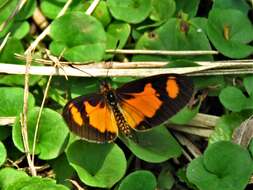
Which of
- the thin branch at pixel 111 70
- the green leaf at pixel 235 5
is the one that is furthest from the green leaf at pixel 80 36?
the green leaf at pixel 235 5

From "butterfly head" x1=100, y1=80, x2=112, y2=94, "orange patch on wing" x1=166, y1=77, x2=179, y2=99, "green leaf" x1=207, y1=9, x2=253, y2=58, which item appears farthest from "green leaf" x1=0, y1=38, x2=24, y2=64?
"green leaf" x1=207, y1=9, x2=253, y2=58

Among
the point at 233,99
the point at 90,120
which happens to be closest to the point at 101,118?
the point at 90,120

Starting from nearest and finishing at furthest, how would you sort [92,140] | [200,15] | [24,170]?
[92,140] < [24,170] < [200,15]

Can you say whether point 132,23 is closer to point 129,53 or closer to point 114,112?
point 129,53

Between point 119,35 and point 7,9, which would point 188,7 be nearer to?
point 119,35

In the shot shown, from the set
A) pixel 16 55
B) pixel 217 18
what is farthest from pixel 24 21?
pixel 217 18

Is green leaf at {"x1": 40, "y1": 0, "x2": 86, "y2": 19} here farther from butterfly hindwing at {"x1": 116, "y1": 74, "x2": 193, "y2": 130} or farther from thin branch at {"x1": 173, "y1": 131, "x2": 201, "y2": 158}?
thin branch at {"x1": 173, "y1": 131, "x2": 201, "y2": 158}
